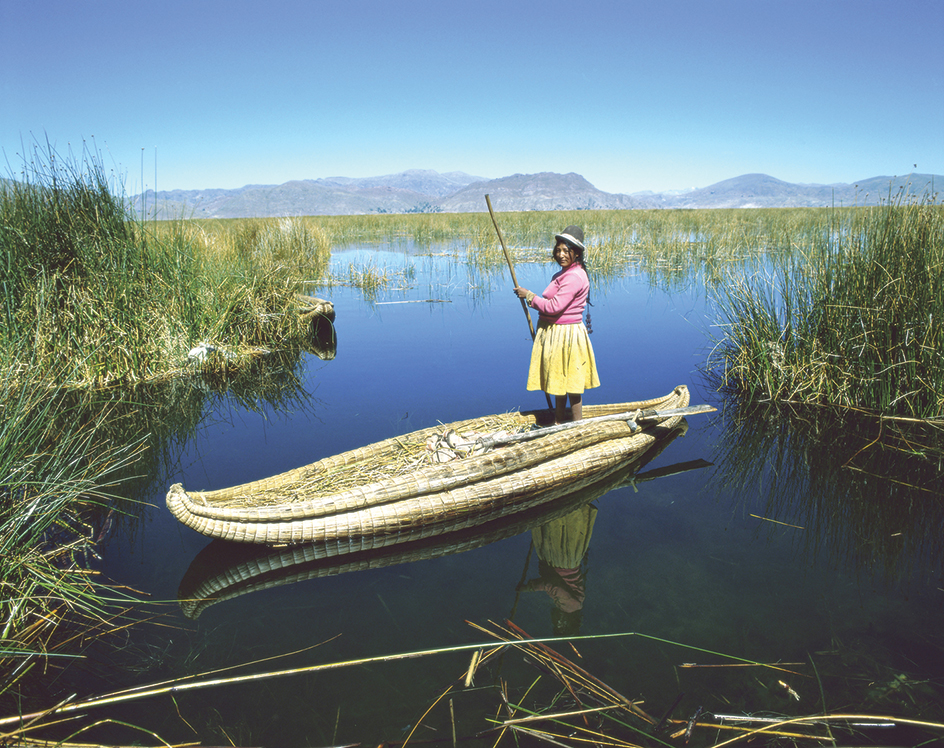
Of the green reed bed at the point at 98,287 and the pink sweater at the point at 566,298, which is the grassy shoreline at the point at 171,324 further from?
the pink sweater at the point at 566,298

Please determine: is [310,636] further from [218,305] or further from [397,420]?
[218,305]

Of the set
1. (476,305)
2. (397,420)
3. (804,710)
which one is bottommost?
(804,710)

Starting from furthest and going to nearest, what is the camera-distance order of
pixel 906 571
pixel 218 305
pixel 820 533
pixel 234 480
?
pixel 218 305 < pixel 234 480 < pixel 820 533 < pixel 906 571

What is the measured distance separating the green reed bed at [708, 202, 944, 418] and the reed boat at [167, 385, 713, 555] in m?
1.62

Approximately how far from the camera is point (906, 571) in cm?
326

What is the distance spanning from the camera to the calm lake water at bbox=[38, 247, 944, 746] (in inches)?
93.3

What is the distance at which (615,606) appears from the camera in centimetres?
304

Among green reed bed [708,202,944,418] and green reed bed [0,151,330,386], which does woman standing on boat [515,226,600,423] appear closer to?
green reed bed [708,202,944,418]

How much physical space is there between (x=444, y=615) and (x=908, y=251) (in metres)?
4.82

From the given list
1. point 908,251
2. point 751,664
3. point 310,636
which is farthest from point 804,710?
point 908,251

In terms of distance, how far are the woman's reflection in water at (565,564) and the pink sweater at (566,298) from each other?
138 centimetres

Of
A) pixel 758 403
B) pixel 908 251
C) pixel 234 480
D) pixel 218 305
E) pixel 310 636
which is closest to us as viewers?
pixel 310 636

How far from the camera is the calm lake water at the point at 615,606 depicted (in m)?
2.37

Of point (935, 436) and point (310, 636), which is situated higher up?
point (935, 436)
